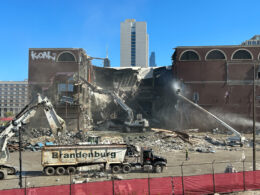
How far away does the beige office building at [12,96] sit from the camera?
13412 centimetres

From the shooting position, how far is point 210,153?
2495cm

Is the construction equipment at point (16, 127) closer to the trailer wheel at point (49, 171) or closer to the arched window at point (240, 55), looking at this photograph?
the trailer wheel at point (49, 171)

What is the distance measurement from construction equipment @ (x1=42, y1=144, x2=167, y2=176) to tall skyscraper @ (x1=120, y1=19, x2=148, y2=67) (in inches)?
5138

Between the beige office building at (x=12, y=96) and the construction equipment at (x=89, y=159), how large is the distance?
130751mm

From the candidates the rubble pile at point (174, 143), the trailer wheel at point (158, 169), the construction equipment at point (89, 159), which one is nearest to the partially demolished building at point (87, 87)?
the rubble pile at point (174, 143)

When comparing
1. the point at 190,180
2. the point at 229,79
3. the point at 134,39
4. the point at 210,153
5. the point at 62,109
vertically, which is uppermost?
the point at 134,39

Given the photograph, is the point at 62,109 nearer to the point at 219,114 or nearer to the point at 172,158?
the point at 172,158

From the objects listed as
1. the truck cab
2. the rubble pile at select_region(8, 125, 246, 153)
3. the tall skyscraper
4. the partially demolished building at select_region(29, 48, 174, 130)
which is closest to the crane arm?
the truck cab

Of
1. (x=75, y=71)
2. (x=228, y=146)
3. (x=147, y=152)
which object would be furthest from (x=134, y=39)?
(x=147, y=152)

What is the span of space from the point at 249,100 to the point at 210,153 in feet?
68.0

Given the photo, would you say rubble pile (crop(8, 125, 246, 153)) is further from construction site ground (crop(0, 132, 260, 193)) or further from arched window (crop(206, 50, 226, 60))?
arched window (crop(206, 50, 226, 60))

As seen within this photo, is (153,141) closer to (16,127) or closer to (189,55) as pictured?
(16,127)

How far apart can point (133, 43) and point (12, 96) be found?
278 feet

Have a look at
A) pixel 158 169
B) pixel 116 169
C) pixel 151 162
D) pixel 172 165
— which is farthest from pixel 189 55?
pixel 116 169
